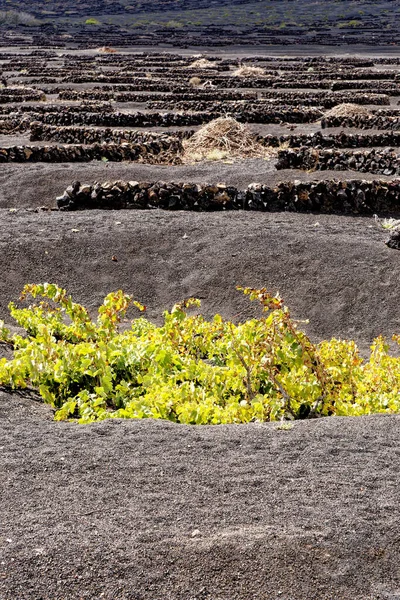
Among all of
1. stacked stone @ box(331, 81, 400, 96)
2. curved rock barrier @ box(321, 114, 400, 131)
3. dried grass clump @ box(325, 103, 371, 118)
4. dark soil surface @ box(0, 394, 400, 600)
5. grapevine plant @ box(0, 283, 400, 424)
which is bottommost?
stacked stone @ box(331, 81, 400, 96)

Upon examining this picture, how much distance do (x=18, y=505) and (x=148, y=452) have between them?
1.00 meters

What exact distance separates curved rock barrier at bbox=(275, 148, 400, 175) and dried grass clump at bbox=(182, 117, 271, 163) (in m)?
2.59

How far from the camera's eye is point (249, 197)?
539 inches

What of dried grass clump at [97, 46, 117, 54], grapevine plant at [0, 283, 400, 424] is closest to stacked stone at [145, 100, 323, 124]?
grapevine plant at [0, 283, 400, 424]

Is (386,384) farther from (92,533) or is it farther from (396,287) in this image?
(396,287)

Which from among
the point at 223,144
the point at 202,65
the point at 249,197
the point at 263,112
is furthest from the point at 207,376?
the point at 202,65

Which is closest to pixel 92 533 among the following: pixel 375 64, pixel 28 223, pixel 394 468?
pixel 394 468

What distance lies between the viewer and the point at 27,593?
3.50 meters

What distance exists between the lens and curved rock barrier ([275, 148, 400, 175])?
53.6 feet

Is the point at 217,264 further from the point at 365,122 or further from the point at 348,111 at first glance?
the point at 348,111

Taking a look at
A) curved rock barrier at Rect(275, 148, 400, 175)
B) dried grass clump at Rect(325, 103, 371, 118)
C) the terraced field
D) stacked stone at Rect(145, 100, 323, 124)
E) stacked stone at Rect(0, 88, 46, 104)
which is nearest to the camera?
the terraced field

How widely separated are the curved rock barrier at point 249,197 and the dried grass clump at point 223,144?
17.0 feet

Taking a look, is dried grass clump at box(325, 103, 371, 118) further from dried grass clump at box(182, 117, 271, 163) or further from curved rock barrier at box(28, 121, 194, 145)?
curved rock barrier at box(28, 121, 194, 145)

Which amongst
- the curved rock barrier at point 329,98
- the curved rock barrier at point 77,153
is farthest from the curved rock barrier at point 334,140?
the curved rock barrier at point 329,98
